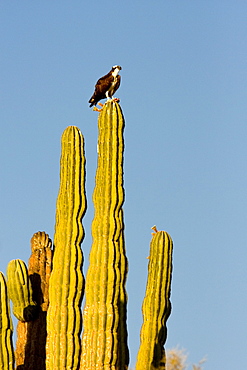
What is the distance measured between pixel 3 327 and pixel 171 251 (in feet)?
8.40

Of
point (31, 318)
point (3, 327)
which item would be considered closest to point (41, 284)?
point (31, 318)

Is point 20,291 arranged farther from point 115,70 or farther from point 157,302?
point 115,70

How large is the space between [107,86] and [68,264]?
111 inches

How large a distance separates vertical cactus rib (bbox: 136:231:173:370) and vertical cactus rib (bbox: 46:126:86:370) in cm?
110

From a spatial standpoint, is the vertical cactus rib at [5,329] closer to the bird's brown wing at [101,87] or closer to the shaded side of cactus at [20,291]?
the shaded side of cactus at [20,291]

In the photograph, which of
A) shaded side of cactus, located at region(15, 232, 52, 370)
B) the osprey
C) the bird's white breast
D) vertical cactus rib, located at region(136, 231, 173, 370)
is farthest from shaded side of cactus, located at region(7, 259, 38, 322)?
the bird's white breast

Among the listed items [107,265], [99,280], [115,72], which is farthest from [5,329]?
[115,72]

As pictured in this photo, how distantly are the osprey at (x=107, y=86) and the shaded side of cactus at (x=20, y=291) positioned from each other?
269cm

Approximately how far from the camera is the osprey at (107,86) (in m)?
13.7

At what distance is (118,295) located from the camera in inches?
481

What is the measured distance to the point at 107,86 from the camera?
45.1 ft

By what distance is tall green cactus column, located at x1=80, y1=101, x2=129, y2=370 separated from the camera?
11930 millimetres

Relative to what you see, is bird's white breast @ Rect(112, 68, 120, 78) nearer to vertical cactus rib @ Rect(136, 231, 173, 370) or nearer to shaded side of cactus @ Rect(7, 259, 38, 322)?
vertical cactus rib @ Rect(136, 231, 173, 370)

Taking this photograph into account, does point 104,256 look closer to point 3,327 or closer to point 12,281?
point 3,327
